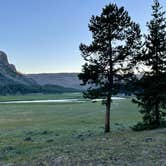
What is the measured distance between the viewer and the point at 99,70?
36.5 metres

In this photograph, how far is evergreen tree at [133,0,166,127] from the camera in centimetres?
3447

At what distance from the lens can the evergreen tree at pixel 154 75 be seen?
113ft

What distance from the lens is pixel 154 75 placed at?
35.3 m

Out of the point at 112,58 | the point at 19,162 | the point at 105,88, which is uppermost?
the point at 112,58

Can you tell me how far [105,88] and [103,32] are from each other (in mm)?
5526

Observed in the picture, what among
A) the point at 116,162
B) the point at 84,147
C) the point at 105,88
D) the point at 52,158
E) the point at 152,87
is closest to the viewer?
the point at 116,162

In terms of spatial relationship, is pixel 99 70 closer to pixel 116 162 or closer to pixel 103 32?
pixel 103 32

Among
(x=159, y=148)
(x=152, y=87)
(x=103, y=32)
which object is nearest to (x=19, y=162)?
(x=159, y=148)

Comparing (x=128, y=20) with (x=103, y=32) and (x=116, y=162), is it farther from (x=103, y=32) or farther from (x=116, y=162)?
(x=116, y=162)

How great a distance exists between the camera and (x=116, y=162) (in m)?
17.8

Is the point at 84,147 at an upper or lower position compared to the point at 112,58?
lower

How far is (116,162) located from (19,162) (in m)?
5.27

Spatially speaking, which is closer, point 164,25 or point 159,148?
point 159,148

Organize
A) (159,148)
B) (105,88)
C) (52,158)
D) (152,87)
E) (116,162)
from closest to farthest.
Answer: (116,162) → (52,158) → (159,148) → (152,87) → (105,88)
